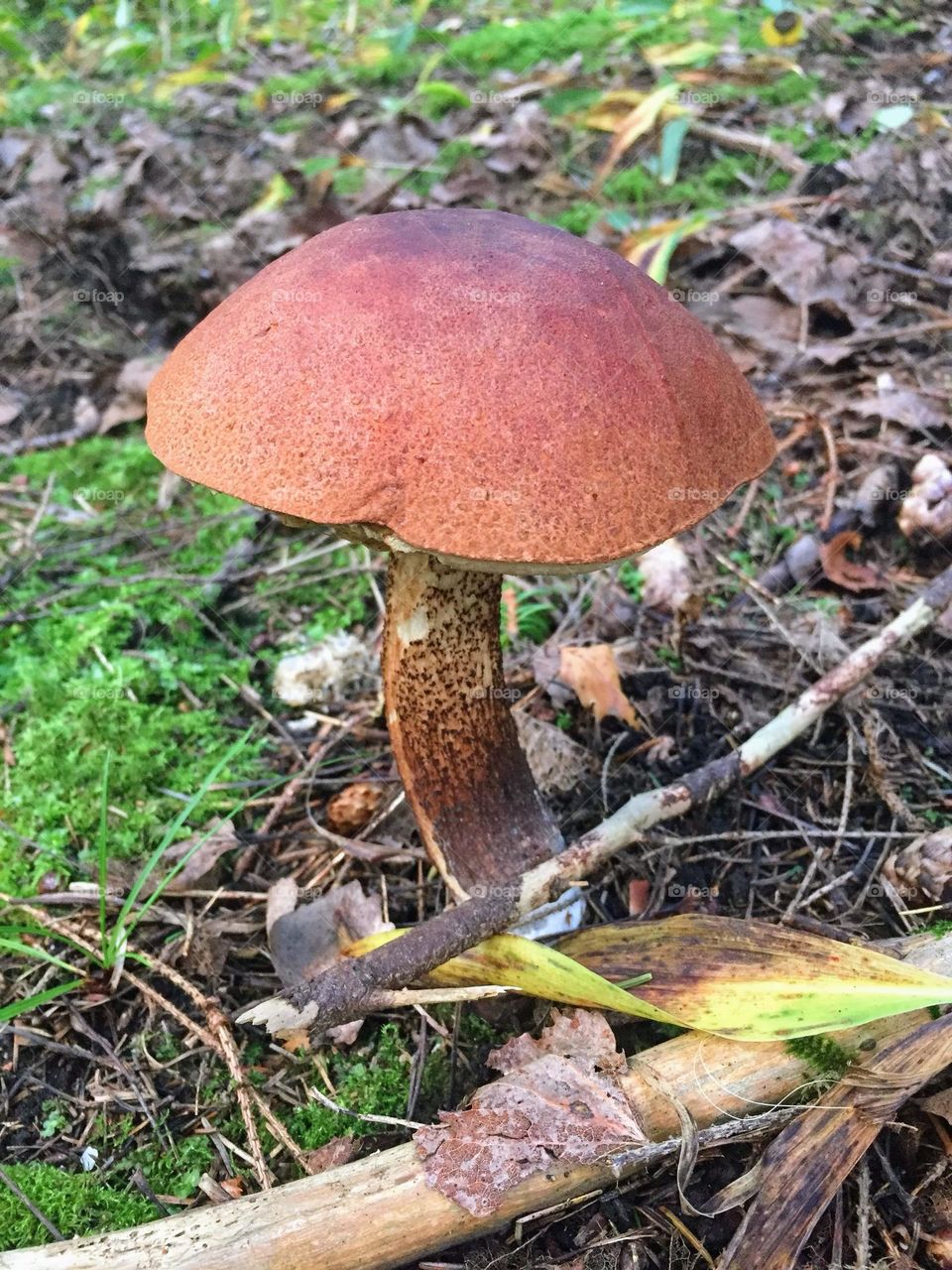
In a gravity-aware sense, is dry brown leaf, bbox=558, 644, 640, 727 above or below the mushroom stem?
below

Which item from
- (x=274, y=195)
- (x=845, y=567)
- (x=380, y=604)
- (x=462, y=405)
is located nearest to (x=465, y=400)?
(x=462, y=405)

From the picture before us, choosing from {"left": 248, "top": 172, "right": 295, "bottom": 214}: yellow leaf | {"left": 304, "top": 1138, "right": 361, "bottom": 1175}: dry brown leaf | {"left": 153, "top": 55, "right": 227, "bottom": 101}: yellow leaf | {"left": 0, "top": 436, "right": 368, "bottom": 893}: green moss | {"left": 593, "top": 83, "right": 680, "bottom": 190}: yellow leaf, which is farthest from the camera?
{"left": 153, "top": 55, "right": 227, "bottom": 101}: yellow leaf

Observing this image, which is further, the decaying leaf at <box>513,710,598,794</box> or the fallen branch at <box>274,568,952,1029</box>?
the decaying leaf at <box>513,710,598,794</box>

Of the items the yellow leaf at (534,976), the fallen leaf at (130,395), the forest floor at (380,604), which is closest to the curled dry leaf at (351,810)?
the forest floor at (380,604)

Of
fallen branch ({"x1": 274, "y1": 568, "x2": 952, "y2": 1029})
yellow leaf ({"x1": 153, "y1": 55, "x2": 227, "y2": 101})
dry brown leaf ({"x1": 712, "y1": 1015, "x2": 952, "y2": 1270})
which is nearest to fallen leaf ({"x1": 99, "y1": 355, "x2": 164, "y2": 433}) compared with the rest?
fallen branch ({"x1": 274, "y1": 568, "x2": 952, "y2": 1029})

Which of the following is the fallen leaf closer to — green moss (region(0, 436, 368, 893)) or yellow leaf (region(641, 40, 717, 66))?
green moss (region(0, 436, 368, 893))

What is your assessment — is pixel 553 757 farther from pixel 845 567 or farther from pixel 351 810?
pixel 845 567

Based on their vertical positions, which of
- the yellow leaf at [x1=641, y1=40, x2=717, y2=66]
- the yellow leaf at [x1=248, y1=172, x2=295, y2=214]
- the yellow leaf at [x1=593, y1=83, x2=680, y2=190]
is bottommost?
the yellow leaf at [x1=248, y1=172, x2=295, y2=214]
